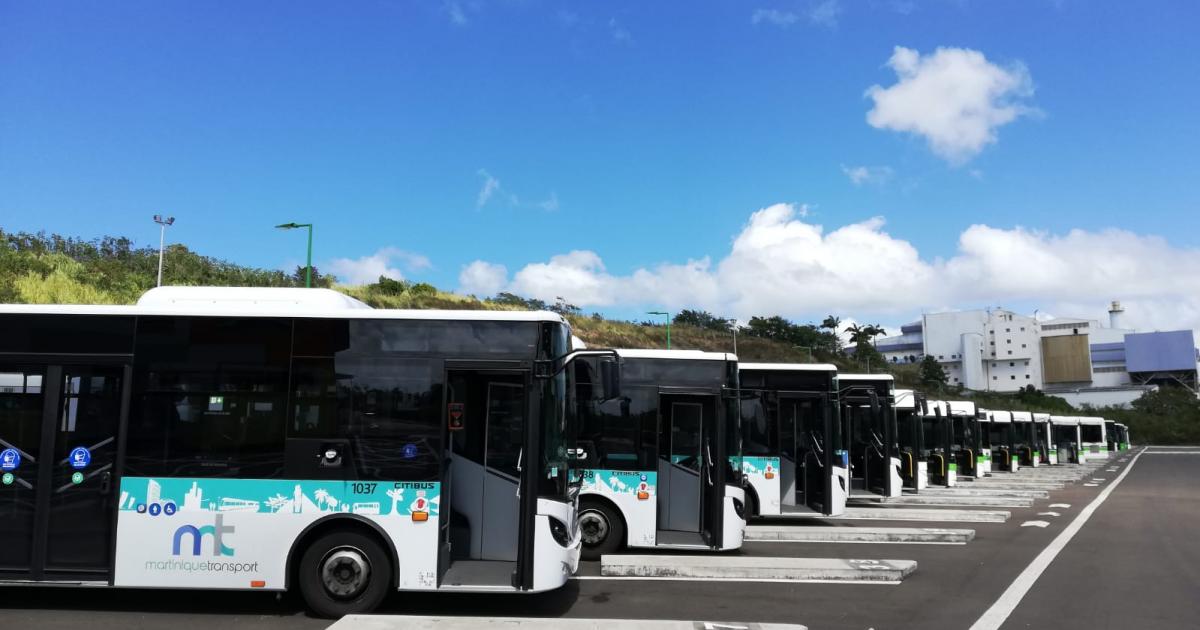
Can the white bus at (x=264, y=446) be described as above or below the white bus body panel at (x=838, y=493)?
above

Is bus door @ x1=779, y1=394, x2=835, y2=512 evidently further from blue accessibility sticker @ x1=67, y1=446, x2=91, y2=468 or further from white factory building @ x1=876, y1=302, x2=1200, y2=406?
white factory building @ x1=876, y1=302, x2=1200, y2=406

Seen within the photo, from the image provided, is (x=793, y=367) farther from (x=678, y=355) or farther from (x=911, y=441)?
(x=911, y=441)

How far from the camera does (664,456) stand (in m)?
11.6

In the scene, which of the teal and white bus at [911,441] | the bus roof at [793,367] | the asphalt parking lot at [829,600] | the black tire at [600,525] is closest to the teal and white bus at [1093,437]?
the teal and white bus at [911,441]

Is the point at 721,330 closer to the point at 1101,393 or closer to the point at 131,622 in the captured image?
the point at 1101,393

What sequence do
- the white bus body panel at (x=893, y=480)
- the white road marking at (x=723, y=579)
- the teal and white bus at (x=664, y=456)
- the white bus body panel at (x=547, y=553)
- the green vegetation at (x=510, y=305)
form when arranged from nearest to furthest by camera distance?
the white bus body panel at (x=547, y=553), the white road marking at (x=723, y=579), the teal and white bus at (x=664, y=456), the white bus body panel at (x=893, y=480), the green vegetation at (x=510, y=305)

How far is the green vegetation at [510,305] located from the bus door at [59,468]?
15672 mm

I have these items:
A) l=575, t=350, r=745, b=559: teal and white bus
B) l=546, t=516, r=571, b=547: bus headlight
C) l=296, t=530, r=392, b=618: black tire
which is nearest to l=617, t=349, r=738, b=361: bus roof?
l=575, t=350, r=745, b=559: teal and white bus

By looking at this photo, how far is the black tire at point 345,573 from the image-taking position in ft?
24.0

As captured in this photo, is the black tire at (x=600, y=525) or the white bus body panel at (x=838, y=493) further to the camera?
the white bus body panel at (x=838, y=493)

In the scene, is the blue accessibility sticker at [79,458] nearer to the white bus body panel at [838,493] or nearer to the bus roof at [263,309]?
the bus roof at [263,309]

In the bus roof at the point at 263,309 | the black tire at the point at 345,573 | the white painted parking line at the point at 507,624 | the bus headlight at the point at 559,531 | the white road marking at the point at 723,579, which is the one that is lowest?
the white road marking at the point at 723,579

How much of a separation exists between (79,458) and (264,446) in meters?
1.76

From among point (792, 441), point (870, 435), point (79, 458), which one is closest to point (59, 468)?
point (79, 458)
